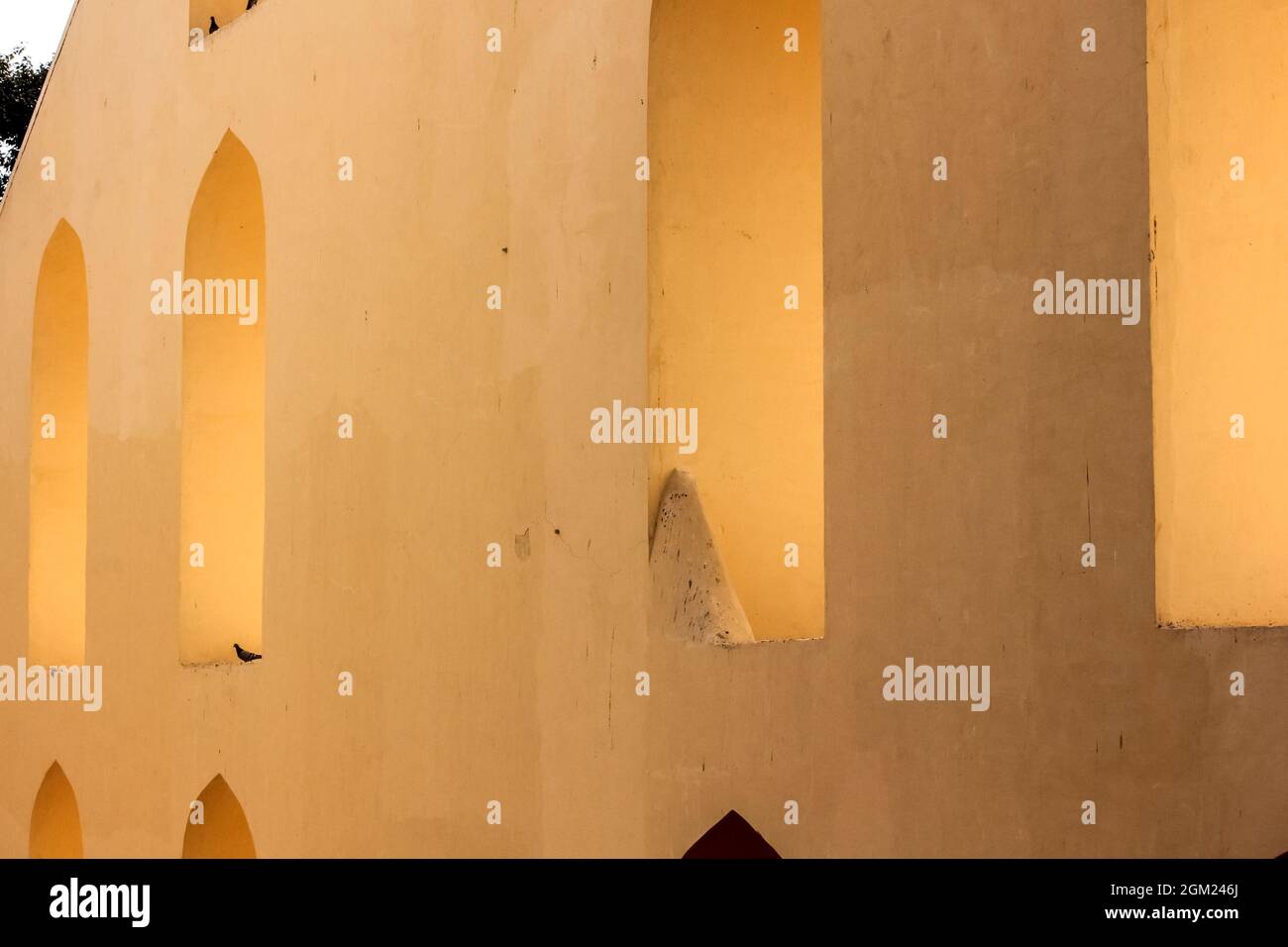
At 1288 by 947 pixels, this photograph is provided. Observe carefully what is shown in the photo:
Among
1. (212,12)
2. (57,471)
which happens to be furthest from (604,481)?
(57,471)

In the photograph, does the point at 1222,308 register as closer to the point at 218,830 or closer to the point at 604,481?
the point at 604,481

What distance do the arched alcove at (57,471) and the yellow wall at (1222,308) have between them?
9370mm

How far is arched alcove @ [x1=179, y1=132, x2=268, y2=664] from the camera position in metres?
10.7

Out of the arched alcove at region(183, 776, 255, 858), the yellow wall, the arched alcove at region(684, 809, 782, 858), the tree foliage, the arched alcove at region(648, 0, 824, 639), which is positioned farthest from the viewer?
the tree foliage

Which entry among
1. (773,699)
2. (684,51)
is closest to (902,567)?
(773,699)

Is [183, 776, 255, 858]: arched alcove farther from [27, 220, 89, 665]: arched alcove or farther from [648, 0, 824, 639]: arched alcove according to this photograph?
[648, 0, 824, 639]: arched alcove

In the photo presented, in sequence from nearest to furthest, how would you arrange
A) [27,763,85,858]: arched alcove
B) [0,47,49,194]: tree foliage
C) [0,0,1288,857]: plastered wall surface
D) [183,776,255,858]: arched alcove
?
[0,0,1288,857]: plastered wall surface < [183,776,255,858]: arched alcove < [27,763,85,858]: arched alcove < [0,47,49,194]: tree foliage

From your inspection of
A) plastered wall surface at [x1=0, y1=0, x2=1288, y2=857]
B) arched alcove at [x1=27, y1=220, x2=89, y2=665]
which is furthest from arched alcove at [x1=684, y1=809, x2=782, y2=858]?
arched alcove at [x1=27, y1=220, x2=89, y2=665]

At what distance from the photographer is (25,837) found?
505 inches

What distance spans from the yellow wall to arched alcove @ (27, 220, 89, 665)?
30.7 ft

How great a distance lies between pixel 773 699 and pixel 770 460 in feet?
4.01

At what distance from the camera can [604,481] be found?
6957 millimetres

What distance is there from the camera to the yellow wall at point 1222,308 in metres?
5.61
